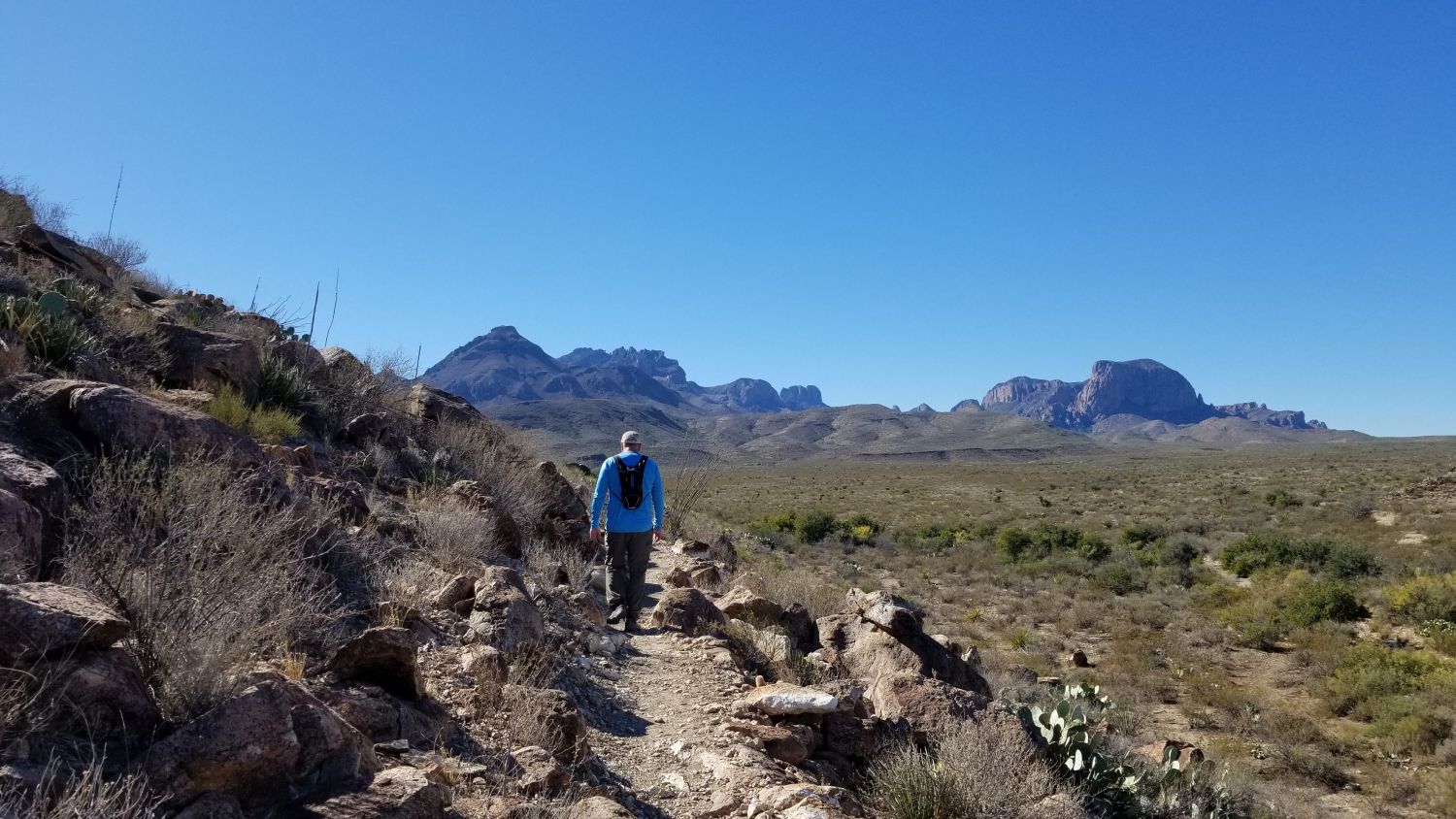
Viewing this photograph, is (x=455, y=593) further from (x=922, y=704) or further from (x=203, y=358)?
(x=203, y=358)

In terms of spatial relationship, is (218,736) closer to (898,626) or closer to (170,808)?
(170,808)

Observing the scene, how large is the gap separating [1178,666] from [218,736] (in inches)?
651

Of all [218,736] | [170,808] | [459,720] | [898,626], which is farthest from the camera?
[898,626]

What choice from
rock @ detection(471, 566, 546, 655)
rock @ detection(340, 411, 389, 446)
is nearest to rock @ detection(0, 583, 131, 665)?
rock @ detection(471, 566, 546, 655)

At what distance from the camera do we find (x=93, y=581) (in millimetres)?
3609

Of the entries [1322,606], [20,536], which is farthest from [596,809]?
[1322,606]

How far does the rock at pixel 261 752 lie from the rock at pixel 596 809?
2.88 ft

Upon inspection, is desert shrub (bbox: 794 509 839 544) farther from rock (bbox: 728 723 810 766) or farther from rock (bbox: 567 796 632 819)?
rock (bbox: 567 796 632 819)

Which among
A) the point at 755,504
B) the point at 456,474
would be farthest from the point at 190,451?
the point at 755,504

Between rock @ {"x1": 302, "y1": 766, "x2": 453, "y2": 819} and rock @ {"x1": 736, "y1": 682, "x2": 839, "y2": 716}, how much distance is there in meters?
2.93

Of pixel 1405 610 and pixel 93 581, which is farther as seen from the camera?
pixel 1405 610

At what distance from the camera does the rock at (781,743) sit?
5348mm

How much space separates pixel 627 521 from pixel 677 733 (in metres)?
3.10

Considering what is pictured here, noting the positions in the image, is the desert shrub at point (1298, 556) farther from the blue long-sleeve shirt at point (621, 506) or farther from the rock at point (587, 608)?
the rock at point (587, 608)
